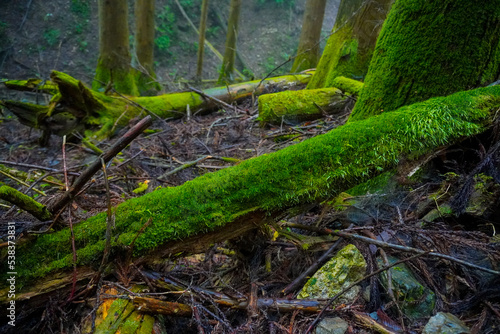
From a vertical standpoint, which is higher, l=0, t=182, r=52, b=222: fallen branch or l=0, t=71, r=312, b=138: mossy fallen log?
l=0, t=182, r=52, b=222: fallen branch

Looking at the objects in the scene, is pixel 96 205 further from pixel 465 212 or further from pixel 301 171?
pixel 465 212

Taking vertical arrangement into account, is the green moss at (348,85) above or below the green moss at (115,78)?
above

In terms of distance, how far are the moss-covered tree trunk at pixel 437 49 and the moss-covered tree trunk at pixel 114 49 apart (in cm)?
683

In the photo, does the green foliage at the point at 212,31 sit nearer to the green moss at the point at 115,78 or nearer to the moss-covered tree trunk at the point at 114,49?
the moss-covered tree trunk at the point at 114,49

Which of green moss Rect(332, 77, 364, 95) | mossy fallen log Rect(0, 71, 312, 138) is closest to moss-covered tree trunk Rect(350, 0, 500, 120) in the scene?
green moss Rect(332, 77, 364, 95)

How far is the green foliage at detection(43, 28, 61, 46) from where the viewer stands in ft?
54.0

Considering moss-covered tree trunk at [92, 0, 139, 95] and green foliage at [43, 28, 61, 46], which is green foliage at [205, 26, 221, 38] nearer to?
green foliage at [43, 28, 61, 46]

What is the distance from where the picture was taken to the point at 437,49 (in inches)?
103

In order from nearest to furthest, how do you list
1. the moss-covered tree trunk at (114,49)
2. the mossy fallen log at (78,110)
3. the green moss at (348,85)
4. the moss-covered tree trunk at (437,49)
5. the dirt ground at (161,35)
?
the moss-covered tree trunk at (437,49) < the green moss at (348,85) < the mossy fallen log at (78,110) < the moss-covered tree trunk at (114,49) < the dirt ground at (161,35)

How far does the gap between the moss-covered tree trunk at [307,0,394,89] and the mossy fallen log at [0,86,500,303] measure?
3.85m

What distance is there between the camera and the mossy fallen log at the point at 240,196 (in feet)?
5.93

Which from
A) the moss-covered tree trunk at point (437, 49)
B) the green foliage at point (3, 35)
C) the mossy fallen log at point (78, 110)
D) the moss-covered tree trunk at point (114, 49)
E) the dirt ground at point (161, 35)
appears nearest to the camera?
the moss-covered tree trunk at point (437, 49)

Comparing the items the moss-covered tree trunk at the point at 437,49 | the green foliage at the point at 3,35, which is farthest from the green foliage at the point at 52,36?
the moss-covered tree trunk at the point at 437,49

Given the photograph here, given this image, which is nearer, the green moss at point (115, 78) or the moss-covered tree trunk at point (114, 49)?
the moss-covered tree trunk at point (114, 49)
